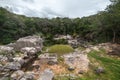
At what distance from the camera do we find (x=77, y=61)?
22.7 metres

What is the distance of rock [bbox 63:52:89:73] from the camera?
21828mm

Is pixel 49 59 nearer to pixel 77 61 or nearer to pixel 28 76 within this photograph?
pixel 77 61

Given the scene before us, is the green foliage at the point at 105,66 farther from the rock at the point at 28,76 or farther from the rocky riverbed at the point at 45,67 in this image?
the rock at the point at 28,76

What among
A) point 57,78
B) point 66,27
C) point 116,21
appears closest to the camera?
point 57,78

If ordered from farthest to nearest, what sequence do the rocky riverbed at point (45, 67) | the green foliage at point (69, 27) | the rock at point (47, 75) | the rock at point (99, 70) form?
1. the green foliage at point (69, 27)
2. the rock at point (99, 70)
3. the rocky riverbed at point (45, 67)
4. the rock at point (47, 75)

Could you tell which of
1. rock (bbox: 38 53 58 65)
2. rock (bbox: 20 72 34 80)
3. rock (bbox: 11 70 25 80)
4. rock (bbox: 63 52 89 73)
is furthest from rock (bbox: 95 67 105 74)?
rock (bbox: 11 70 25 80)

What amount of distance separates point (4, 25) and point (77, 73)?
33994 millimetres

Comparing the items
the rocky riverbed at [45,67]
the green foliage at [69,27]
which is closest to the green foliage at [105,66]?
the rocky riverbed at [45,67]

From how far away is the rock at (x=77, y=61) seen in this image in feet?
71.6

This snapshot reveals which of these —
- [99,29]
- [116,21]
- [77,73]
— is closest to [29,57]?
[77,73]

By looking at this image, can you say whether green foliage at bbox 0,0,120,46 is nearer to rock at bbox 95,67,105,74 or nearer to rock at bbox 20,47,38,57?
rock at bbox 95,67,105,74

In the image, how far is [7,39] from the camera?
4962 cm

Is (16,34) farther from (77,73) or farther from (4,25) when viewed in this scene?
(77,73)

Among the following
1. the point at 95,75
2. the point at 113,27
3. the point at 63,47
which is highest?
the point at 113,27
